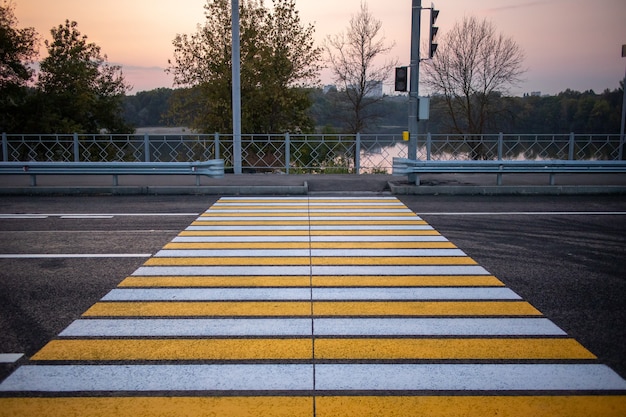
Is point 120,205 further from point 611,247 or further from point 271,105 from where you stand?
point 271,105

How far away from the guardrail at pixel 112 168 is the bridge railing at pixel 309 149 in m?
3.98

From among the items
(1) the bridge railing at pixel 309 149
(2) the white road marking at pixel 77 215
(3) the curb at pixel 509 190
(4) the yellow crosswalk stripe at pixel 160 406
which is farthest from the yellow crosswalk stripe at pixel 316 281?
(1) the bridge railing at pixel 309 149

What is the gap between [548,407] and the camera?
11.6 feet

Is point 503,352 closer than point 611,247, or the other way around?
point 503,352

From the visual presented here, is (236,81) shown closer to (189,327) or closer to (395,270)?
(395,270)

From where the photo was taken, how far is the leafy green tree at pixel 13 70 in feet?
98.1

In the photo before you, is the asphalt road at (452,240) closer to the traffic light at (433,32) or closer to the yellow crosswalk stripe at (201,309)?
the yellow crosswalk stripe at (201,309)

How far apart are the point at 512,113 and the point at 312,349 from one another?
3457cm

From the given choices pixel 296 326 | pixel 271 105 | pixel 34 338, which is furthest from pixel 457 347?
pixel 271 105

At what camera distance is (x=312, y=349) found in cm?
444

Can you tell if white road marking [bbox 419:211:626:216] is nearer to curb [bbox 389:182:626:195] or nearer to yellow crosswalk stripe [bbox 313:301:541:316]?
curb [bbox 389:182:626:195]

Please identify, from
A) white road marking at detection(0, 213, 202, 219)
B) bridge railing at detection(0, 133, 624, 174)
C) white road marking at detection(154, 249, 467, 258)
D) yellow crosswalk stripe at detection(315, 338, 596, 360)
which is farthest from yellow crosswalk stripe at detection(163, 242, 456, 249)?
bridge railing at detection(0, 133, 624, 174)

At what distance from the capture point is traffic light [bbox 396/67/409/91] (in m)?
15.4

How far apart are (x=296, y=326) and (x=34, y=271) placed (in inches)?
163
